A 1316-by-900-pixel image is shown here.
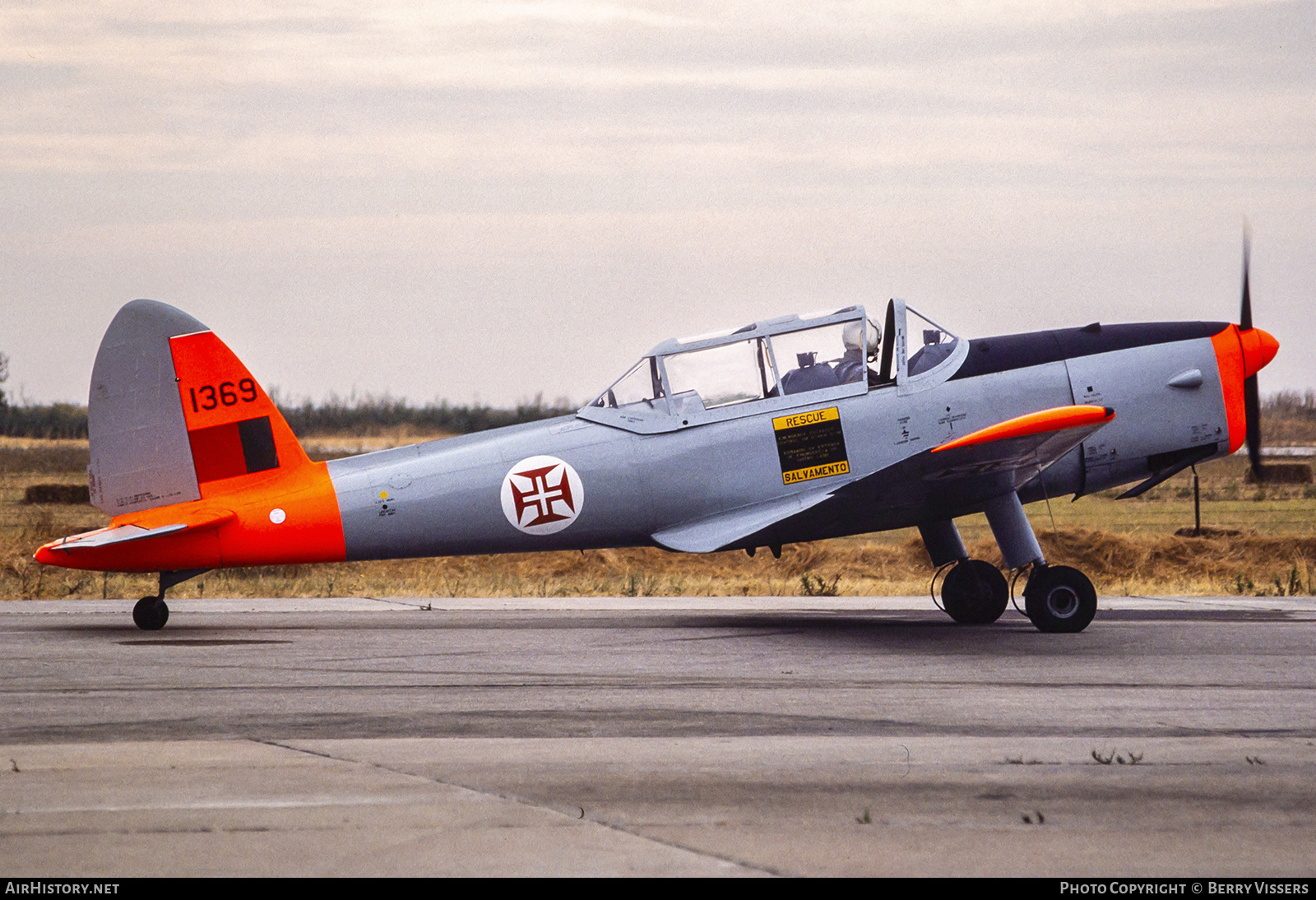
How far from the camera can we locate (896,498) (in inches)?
494

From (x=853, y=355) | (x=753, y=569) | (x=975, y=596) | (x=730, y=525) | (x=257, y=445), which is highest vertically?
(x=853, y=355)

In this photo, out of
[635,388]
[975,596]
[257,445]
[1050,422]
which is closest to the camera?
[1050,422]

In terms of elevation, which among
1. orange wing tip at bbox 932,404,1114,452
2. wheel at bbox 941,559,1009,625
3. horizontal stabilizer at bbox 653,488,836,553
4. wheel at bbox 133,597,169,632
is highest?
orange wing tip at bbox 932,404,1114,452

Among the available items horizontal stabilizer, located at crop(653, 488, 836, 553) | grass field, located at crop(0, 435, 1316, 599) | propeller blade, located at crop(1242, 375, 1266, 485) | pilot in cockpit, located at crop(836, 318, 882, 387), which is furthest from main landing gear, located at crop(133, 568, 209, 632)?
propeller blade, located at crop(1242, 375, 1266, 485)

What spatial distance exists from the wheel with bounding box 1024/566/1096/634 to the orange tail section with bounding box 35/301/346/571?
6406 mm

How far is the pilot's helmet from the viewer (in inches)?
503

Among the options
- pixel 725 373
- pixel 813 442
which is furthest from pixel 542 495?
pixel 813 442

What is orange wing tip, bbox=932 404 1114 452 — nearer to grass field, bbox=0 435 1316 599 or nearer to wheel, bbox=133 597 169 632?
grass field, bbox=0 435 1316 599

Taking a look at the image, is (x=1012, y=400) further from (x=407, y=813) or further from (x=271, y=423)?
(x=407, y=813)

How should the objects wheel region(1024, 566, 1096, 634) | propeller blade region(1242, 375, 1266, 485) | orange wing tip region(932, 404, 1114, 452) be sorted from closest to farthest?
orange wing tip region(932, 404, 1114, 452)
wheel region(1024, 566, 1096, 634)
propeller blade region(1242, 375, 1266, 485)

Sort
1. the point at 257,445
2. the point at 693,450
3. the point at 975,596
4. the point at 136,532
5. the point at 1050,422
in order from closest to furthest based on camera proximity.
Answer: the point at 1050,422 < the point at 136,532 < the point at 257,445 < the point at 693,450 < the point at 975,596

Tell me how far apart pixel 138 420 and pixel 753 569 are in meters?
14.8

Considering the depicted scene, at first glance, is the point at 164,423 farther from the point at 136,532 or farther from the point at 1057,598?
the point at 1057,598

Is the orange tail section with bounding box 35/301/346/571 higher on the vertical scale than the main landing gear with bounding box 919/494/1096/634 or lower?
higher
